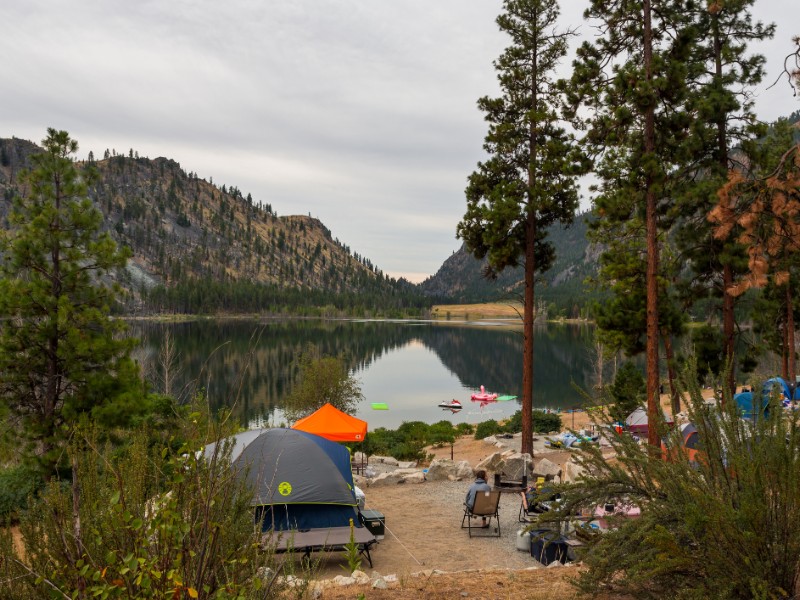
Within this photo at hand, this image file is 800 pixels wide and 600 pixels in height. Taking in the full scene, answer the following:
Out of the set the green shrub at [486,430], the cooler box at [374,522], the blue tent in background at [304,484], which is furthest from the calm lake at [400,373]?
the blue tent in background at [304,484]

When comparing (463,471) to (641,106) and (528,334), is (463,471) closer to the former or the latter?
(528,334)

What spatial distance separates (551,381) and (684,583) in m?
53.7

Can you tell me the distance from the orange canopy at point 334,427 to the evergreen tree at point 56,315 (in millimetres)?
5446

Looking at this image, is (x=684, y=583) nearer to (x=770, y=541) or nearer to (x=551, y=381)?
(x=770, y=541)

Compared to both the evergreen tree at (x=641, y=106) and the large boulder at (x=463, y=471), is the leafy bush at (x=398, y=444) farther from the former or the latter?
the evergreen tree at (x=641, y=106)

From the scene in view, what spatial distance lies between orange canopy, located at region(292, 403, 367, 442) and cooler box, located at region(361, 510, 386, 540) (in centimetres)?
646

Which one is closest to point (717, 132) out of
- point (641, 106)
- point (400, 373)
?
point (641, 106)

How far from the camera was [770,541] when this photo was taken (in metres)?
4.21

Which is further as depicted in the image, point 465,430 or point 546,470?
point 465,430

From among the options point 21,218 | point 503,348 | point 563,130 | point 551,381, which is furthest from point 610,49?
point 503,348

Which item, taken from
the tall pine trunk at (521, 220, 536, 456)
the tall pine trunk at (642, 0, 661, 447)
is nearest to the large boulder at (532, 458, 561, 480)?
the tall pine trunk at (642, 0, 661, 447)

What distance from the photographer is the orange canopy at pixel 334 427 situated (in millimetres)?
17172

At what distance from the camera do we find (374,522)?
1066 centimetres

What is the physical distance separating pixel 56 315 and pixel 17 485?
3.68m
